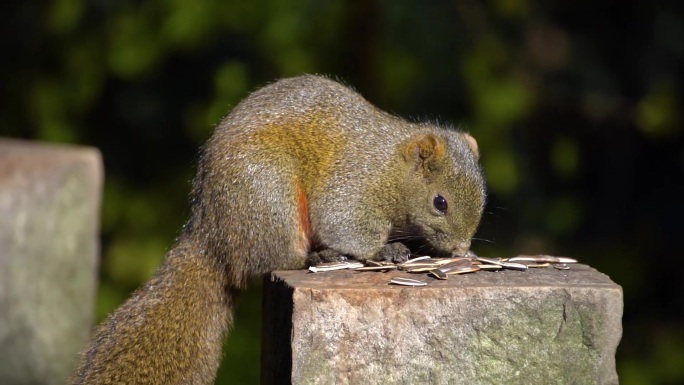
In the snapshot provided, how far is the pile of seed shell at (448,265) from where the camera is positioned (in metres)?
3.41

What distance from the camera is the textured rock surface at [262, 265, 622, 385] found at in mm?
2988

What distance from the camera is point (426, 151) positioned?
4066 mm

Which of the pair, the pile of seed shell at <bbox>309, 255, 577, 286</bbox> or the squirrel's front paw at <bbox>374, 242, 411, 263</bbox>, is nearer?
the pile of seed shell at <bbox>309, 255, 577, 286</bbox>

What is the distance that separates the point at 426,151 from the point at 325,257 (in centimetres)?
60

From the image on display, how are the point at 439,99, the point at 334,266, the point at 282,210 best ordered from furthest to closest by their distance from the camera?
the point at 439,99 < the point at 282,210 < the point at 334,266

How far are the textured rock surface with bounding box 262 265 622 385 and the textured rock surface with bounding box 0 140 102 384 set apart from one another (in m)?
3.02

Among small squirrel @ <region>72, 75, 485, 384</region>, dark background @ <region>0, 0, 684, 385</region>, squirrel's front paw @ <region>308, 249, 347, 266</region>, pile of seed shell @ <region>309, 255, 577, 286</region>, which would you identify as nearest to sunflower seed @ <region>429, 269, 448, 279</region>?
pile of seed shell @ <region>309, 255, 577, 286</region>

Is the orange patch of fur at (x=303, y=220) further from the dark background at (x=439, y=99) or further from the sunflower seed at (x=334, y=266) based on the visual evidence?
the dark background at (x=439, y=99)

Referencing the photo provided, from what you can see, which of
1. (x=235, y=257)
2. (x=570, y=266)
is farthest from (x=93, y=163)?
(x=570, y=266)

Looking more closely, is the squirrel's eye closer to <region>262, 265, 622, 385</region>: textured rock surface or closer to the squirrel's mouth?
the squirrel's mouth

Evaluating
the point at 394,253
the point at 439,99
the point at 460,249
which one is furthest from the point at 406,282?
the point at 439,99

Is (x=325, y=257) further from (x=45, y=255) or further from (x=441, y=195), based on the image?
(x=45, y=255)

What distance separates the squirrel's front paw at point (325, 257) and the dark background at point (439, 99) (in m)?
2.60

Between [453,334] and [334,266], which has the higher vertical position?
[334,266]
